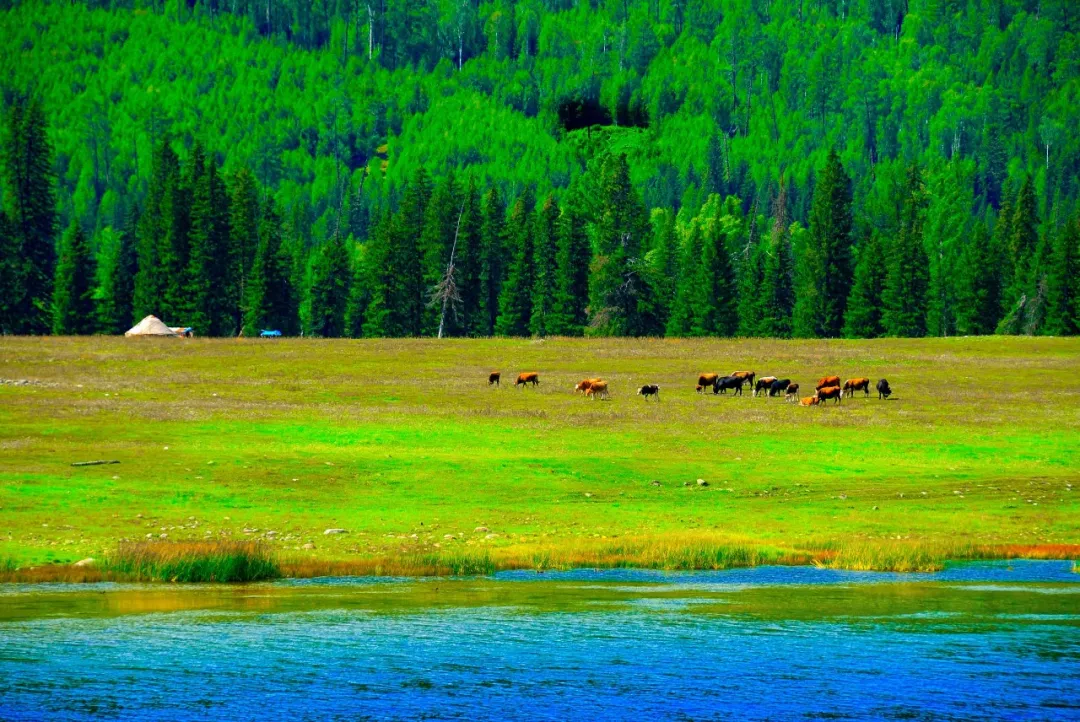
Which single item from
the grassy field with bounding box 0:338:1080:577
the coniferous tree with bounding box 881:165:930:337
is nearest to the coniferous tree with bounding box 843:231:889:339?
the coniferous tree with bounding box 881:165:930:337

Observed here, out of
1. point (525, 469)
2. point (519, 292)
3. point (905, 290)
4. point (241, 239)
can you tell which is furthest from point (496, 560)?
point (519, 292)

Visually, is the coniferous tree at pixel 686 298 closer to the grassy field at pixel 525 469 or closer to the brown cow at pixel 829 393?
the grassy field at pixel 525 469

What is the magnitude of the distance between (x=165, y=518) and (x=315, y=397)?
34.7 m

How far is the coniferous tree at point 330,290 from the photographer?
6304 inches

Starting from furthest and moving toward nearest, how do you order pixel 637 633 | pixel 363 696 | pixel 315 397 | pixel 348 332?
pixel 348 332
pixel 315 397
pixel 637 633
pixel 363 696

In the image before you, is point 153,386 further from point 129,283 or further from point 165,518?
point 129,283

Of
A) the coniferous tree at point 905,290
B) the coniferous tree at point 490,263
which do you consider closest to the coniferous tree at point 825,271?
the coniferous tree at point 905,290

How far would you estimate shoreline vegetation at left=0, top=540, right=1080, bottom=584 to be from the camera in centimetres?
3216

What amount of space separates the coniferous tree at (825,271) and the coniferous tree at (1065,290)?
2175 cm

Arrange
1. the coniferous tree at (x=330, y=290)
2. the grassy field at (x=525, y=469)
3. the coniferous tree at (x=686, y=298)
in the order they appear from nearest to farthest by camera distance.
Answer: the grassy field at (x=525, y=469), the coniferous tree at (x=686, y=298), the coniferous tree at (x=330, y=290)

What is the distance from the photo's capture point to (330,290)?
161m

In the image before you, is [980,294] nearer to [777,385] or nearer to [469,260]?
[469,260]

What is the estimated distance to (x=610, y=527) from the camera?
39.0 m

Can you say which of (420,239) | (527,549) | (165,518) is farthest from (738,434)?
(420,239)
